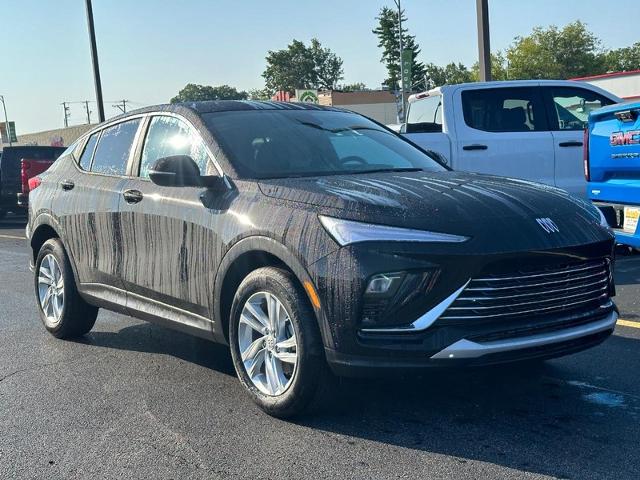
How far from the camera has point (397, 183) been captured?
4176 mm

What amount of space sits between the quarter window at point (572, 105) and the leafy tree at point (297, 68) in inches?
4197

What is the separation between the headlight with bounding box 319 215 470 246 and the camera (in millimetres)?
3562

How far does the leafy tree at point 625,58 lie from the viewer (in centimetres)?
9125

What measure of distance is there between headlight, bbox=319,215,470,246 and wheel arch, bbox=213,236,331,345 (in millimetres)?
268

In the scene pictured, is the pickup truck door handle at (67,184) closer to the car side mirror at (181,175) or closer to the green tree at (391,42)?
the car side mirror at (181,175)

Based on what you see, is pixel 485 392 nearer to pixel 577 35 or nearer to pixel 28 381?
pixel 28 381

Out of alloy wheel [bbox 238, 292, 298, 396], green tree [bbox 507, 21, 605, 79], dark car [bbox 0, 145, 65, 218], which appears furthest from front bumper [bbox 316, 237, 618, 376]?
green tree [bbox 507, 21, 605, 79]

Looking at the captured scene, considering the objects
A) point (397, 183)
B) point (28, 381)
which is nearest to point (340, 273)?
point (397, 183)

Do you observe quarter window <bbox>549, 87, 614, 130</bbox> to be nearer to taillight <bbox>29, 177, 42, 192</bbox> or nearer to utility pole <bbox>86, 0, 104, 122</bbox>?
taillight <bbox>29, 177, 42, 192</bbox>

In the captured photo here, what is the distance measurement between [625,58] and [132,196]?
98.6 meters

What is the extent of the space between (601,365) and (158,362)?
288cm

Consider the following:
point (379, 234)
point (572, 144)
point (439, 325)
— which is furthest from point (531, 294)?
point (572, 144)

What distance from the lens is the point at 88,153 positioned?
6.03 metres

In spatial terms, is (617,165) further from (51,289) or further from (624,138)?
(51,289)
